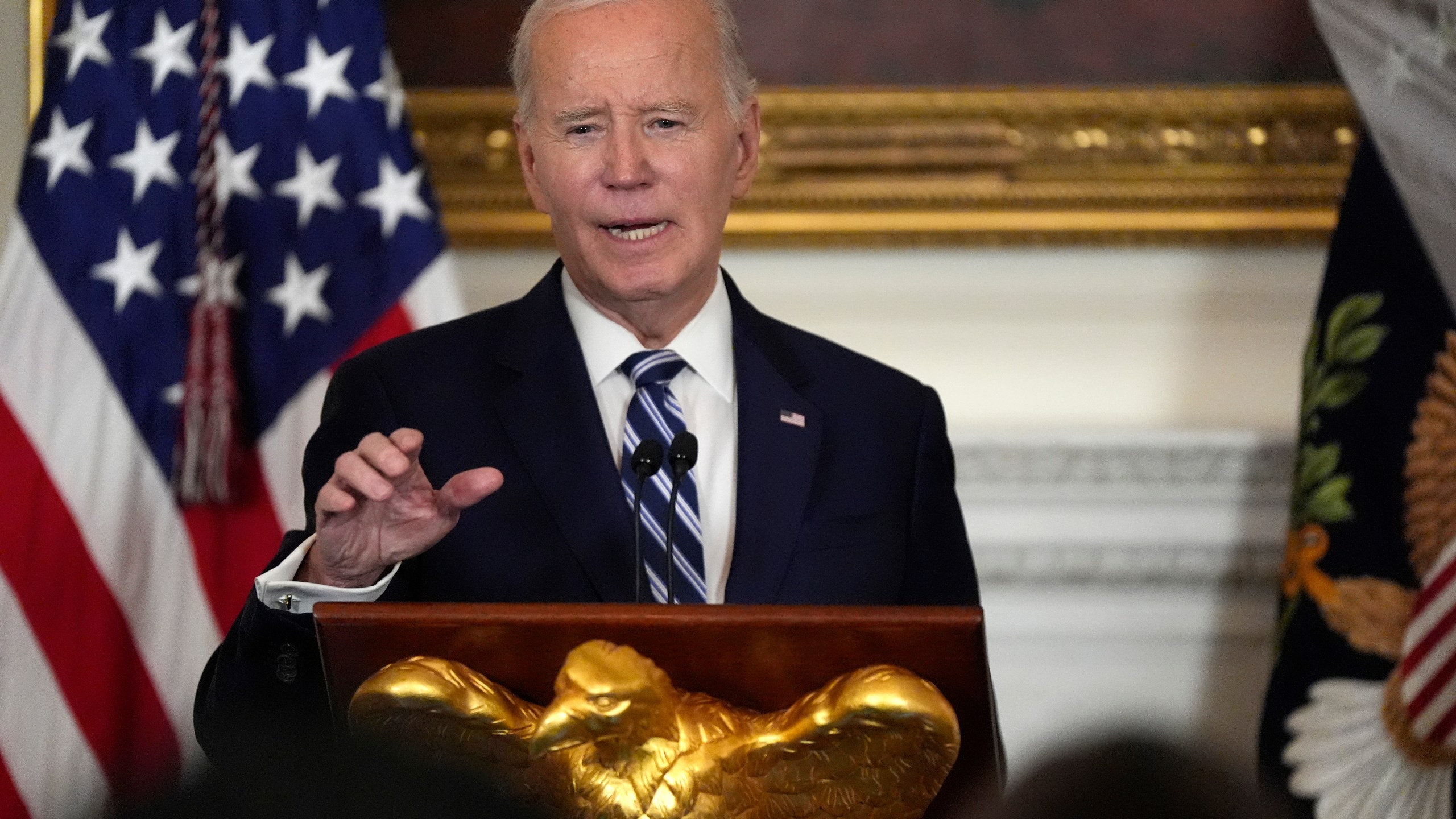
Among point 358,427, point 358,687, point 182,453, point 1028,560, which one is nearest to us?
point 358,687

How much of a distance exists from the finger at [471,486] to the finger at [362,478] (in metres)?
0.06

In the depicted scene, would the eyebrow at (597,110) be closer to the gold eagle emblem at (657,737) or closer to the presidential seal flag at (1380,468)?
the gold eagle emblem at (657,737)

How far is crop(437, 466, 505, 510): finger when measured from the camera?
5.26 ft

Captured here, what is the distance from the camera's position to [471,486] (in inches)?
63.6

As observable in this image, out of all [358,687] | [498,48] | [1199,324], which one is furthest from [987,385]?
[358,687]

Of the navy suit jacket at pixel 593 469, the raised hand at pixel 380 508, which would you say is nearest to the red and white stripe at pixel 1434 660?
the navy suit jacket at pixel 593 469

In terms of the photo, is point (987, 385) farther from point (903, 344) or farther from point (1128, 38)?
point (1128, 38)

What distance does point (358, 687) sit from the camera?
58.2 inches

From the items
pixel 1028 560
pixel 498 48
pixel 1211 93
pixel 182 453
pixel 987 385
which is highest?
pixel 498 48

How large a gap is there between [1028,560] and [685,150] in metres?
1.44

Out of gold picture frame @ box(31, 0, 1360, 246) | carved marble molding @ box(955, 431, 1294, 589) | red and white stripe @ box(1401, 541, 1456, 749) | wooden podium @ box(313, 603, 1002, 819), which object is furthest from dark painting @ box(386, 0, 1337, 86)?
wooden podium @ box(313, 603, 1002, 819)

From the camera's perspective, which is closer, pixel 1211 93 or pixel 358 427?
pixel 358 427

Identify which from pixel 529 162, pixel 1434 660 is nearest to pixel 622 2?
pixel 529 162

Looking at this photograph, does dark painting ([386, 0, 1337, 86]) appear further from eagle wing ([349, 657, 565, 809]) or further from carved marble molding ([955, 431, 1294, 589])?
eagle wing ([349, 657, 565, 809])
